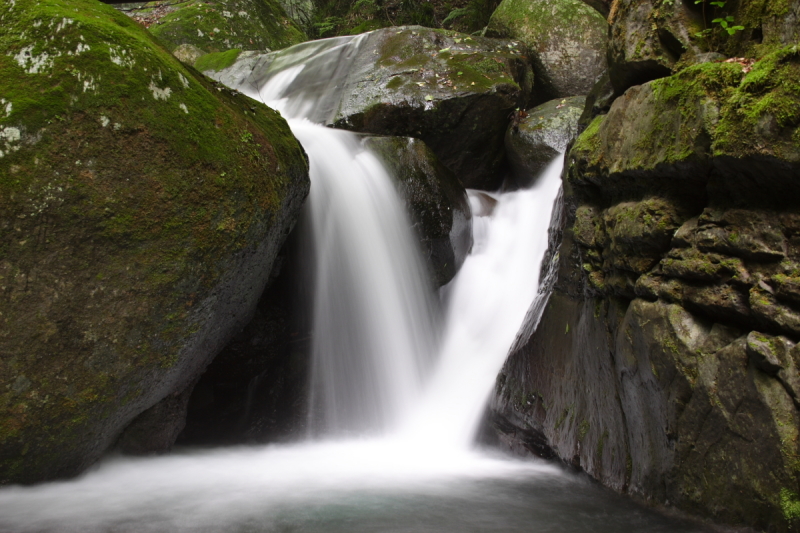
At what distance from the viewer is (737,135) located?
107 inches

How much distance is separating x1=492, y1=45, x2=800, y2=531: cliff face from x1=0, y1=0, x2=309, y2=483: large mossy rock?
2695 mm

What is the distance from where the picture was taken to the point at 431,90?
8.31 meters

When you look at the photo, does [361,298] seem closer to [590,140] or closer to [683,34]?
[590,140]

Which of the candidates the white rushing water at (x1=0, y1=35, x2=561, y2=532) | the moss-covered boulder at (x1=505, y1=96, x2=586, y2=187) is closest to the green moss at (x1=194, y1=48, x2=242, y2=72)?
the white rushing water at (x1=0, y1=35, x2=561, y2=532)

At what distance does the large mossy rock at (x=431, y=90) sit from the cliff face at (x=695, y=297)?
165 inches

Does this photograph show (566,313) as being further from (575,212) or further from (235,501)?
(235,501)

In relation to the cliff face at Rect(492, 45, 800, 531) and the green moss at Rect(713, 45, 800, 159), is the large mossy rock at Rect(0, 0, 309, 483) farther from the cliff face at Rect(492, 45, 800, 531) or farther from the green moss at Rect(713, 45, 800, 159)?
the green moss at Rect(713, 45, 800, 159)

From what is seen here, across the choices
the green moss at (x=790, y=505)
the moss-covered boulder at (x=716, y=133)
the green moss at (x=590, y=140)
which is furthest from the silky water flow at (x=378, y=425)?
the green moss at (x=590, y=140)

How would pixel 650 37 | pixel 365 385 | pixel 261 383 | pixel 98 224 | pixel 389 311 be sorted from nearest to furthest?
pixel 98 224 < pixel 650 37 < pixel 261 383 < pixel 365 385 < pixel 389 311

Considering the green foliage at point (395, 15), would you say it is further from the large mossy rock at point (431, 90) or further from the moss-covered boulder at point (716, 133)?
the moss-covered boulder at point (716, 133)

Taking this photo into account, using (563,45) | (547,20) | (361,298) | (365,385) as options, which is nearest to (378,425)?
(365,385)

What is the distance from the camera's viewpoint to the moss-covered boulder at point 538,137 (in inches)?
337

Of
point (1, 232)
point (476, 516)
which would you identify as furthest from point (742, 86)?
point (1, 232)

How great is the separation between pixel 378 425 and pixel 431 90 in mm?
5156
